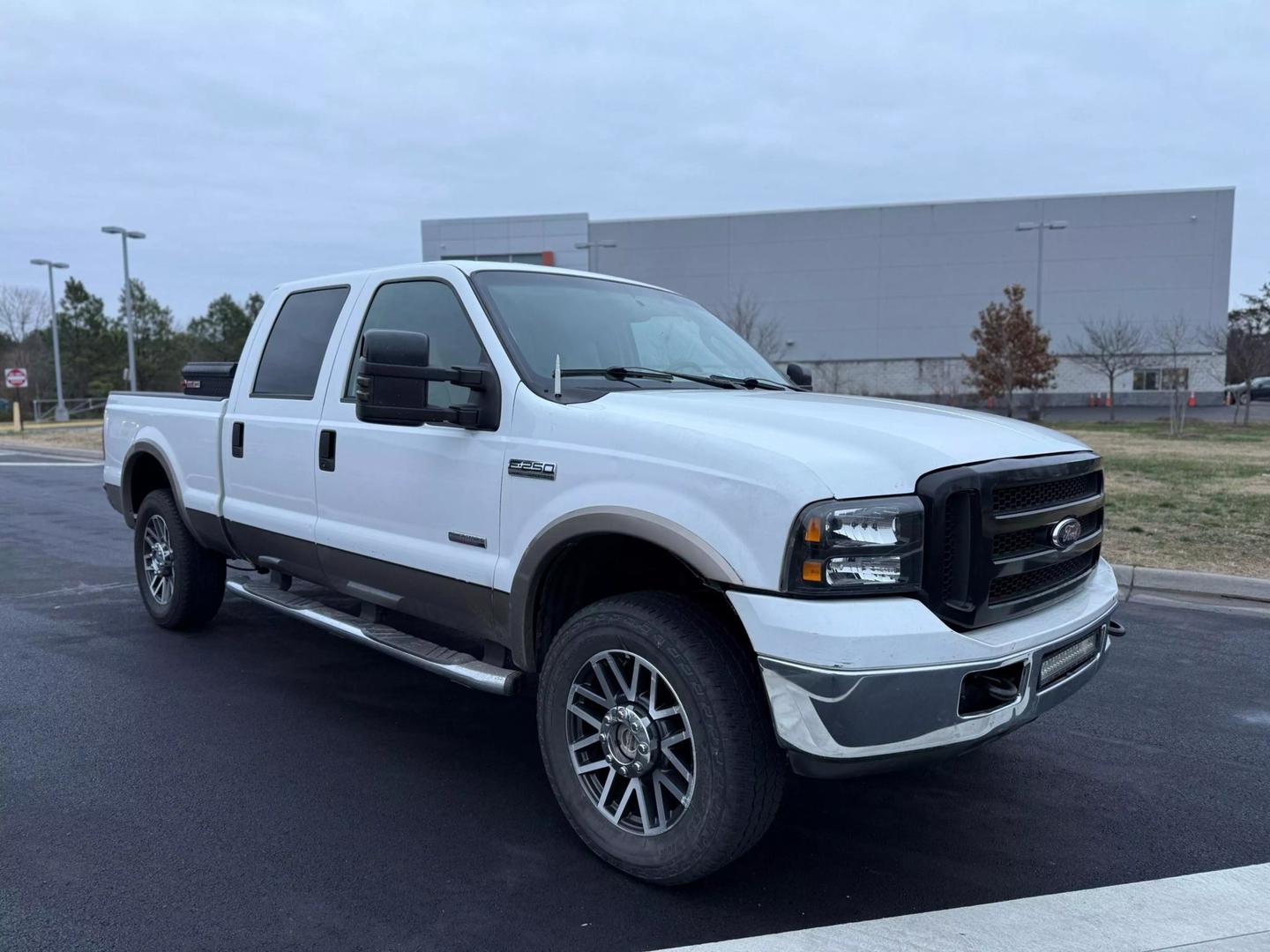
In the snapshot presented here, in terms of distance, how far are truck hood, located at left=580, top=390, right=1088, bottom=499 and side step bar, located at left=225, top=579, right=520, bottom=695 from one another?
1102mm

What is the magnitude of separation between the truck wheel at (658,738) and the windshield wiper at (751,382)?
4.52 ft

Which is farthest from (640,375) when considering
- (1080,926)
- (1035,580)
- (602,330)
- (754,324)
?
(754,324)

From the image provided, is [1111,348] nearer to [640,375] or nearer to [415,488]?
[640,375]

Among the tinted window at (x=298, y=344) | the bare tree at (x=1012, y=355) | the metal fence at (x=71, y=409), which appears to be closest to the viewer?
the tinted window at (x=298, y=344)

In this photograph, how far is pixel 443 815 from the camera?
3496 millimetres

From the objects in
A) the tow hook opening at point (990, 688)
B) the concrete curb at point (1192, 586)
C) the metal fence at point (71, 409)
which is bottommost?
the metal fence at point (71, 409)

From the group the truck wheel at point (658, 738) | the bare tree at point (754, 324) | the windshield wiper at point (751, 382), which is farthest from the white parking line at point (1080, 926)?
the bare tree at point (754, 324)

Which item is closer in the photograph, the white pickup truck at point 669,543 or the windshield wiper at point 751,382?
the white pickup truck at point 669,543

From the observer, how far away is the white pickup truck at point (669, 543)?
263 cm

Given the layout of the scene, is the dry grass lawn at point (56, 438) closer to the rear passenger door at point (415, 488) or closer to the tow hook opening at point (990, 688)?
the rear passenger door at point (415, 488)

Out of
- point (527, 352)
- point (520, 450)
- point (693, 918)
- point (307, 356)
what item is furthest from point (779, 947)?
point (307, 356)

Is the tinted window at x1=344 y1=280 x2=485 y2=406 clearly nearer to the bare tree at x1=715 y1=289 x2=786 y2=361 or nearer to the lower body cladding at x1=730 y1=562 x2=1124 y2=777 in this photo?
the lower body cladding at x1=730 y1=562 x2=1124 y2=777

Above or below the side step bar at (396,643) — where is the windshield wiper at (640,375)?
above

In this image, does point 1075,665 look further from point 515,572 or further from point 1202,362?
point 1202,362
